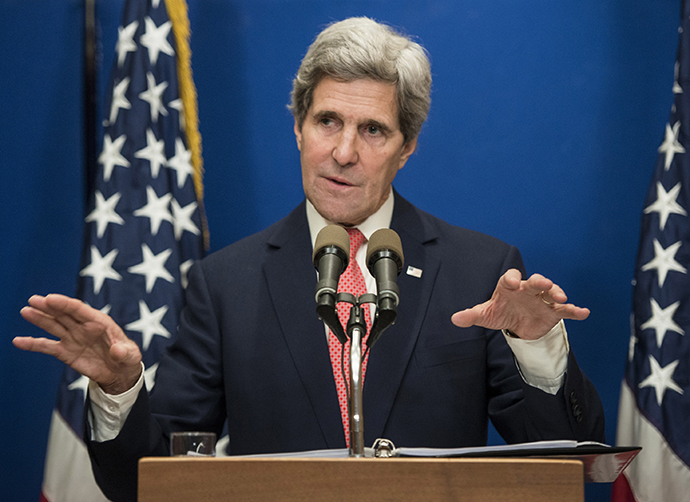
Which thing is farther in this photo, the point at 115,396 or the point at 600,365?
the point at 600,365

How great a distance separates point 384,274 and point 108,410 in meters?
0.68

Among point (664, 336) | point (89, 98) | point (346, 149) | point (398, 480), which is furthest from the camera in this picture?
point (89, 98)

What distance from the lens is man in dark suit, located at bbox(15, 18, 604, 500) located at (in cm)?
188

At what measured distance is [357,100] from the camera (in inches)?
82.1

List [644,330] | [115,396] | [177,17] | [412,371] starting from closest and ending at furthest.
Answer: [115,396]
[412,371]
[644,330]
[177,17]

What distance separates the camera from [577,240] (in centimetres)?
278

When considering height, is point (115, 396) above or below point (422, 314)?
below

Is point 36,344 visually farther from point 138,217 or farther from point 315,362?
point 138,217

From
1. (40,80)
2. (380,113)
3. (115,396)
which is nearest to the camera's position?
(115,396)

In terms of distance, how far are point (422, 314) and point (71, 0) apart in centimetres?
208

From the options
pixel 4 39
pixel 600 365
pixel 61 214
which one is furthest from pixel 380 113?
pixel 4 39

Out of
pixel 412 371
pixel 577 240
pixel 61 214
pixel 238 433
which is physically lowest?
pixel 238 433

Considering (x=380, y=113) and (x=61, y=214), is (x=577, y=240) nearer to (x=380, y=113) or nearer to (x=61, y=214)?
Answer: (x=380, y=113)

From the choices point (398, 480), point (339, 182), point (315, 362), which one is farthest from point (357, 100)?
point (398, 480)
